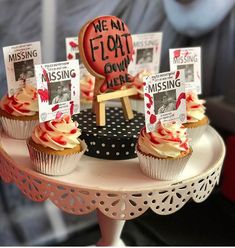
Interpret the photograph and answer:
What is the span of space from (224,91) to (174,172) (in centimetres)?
144

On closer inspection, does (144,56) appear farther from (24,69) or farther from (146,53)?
(24,69)

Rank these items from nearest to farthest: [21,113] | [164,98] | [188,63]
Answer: [164,98]
[21,113]
[188,63]

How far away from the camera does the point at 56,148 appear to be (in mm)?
1449

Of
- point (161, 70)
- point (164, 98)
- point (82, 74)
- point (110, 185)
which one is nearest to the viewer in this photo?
point (110, 185)

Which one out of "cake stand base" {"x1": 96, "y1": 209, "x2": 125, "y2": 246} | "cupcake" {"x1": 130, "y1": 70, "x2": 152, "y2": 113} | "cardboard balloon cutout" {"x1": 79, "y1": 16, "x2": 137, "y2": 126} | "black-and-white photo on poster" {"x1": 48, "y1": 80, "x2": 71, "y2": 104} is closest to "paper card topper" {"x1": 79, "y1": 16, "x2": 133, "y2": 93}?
"cardboard balloon cutout" {"x1": 79, "y1": 16, "x2": 137, "y2": 126}

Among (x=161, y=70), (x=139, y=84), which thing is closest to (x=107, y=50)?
(x=139, y=84)

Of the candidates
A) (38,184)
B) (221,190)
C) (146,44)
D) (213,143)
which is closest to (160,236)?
(221,190)

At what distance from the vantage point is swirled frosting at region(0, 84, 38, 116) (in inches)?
65.0

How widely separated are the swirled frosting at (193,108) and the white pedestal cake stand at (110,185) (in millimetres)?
165

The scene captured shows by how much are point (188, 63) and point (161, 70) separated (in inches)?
29.4

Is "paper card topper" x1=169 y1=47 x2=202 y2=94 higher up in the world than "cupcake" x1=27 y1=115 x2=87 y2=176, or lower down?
higher up

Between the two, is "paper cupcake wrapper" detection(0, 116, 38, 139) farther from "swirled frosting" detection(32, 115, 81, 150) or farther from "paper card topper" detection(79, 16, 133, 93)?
"paper card topper" detection(79, 16, 133, 93)

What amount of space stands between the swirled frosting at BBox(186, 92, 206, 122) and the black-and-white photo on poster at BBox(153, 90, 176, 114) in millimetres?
190

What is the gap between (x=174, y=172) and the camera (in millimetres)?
1469
